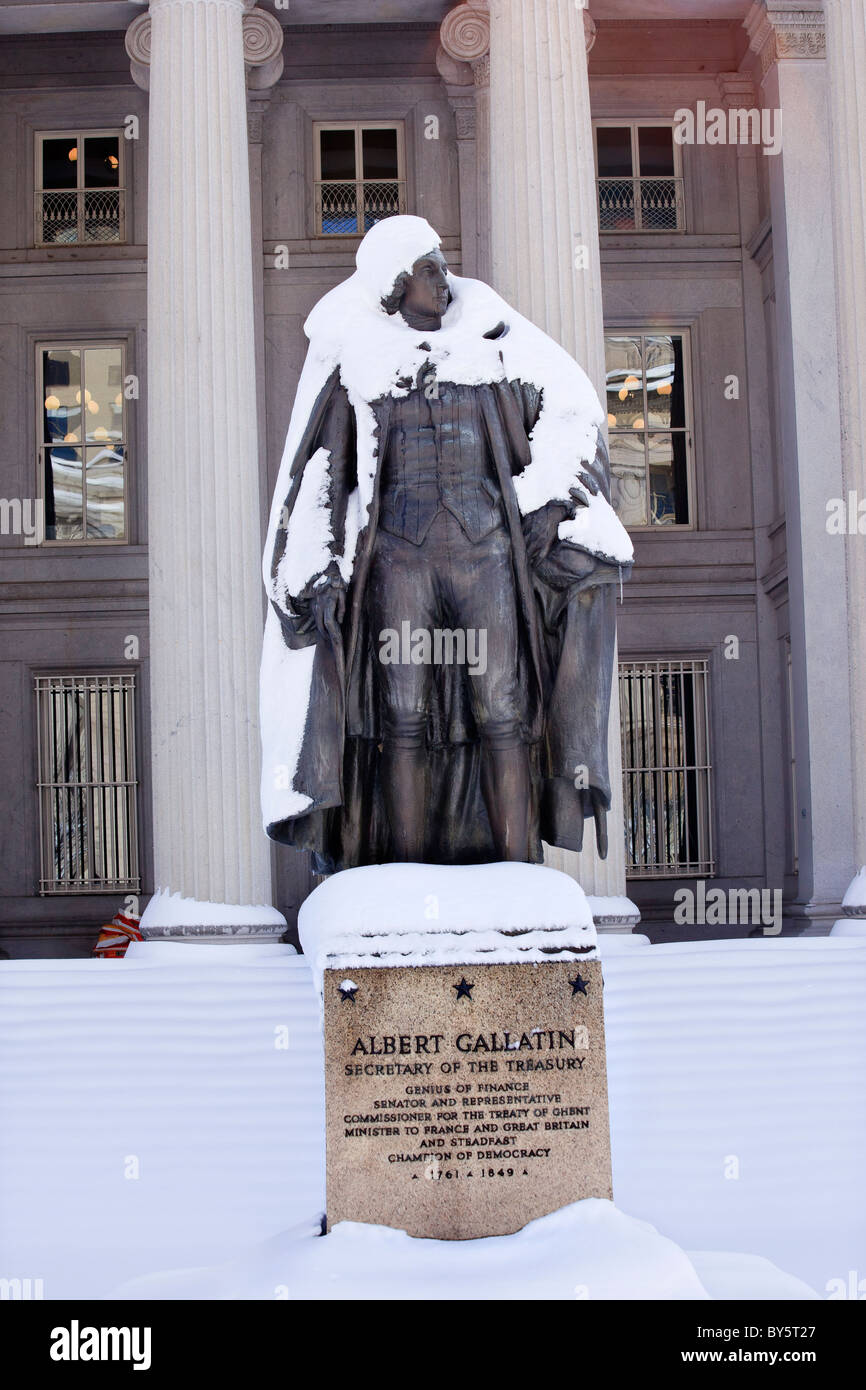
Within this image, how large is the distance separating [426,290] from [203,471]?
26.0 feet

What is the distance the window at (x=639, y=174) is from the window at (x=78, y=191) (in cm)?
585

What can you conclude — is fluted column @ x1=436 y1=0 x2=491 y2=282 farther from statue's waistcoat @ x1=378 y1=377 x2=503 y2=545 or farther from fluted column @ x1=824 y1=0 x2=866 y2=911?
statue's waistcoat @ x1=378 y1=377 x2=503 y2=545

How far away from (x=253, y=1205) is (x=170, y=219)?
9.35m

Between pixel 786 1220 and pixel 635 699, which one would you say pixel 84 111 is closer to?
pixel 635 699

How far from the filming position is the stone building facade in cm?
1748

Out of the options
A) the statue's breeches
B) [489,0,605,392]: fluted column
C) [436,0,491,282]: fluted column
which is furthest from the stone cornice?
the statue's breeches

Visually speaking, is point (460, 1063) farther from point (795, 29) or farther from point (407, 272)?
point (795, 29)

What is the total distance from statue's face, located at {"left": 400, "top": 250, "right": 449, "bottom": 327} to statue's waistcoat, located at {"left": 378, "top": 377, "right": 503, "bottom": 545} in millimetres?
336

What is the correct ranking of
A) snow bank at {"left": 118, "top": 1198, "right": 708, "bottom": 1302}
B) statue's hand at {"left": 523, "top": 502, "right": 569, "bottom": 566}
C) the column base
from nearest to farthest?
snow bank at {"left": 118, "top": 1198, "right": 708, "bottom": 1302} < statue's hand at {"left": 523, "top": 502, "right": 569, "bottom": 566} < the column base

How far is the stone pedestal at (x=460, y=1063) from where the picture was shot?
15.3 feet

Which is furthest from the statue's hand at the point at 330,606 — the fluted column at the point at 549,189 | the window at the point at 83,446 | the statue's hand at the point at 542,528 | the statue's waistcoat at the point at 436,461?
the window at the point at 83,446

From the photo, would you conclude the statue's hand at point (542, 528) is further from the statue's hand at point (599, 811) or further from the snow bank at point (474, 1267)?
the snow bank at point (474, 1267)

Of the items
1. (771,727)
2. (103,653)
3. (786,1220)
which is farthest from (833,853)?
(786,1220)

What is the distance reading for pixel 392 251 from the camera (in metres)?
5.75
